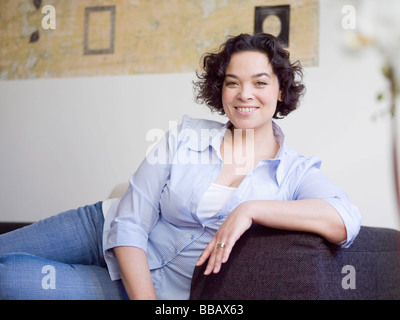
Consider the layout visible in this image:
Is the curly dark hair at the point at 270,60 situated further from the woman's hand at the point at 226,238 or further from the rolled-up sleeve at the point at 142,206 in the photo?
the woman's hand at the point at 226,238

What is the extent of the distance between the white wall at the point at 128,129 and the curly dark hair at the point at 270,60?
21.2 inches

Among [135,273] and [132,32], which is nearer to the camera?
[135,273]

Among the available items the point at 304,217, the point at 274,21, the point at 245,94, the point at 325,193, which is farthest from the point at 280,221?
the point at 274,21

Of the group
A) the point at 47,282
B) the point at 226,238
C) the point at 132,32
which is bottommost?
the point at 47,282

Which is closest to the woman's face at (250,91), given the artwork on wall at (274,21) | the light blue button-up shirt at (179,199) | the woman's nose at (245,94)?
the woman's nose at (245,94)

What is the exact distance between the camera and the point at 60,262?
4.02 feet

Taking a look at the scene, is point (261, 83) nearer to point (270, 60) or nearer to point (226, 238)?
point (270, 60)

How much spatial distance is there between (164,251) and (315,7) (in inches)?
52.4

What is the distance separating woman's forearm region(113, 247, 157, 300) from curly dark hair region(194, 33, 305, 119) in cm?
57

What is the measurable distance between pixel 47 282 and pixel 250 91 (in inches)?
28.4

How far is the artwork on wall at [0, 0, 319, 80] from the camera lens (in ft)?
6.56

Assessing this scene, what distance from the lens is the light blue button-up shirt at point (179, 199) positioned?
1.17 metres

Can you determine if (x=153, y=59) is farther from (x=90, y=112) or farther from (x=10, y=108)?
(x=10, y=108)
